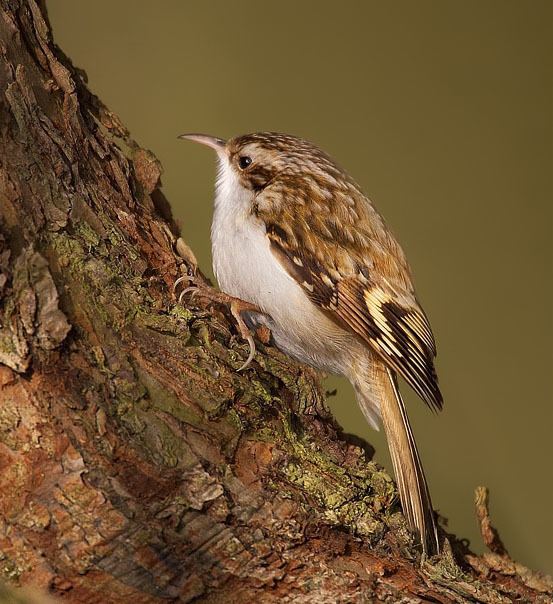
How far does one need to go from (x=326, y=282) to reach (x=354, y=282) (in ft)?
0.19

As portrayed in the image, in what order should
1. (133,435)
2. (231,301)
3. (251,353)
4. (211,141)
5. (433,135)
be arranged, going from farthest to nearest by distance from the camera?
(433,135), (211,141), (231,301), (251,353), (133,435)

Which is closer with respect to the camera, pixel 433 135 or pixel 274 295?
pixel 274 295

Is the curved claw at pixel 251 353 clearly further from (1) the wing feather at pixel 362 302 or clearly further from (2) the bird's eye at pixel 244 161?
(2) the bird's eye at pixel 244 161

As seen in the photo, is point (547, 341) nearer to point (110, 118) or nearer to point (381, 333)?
point (381, 333)

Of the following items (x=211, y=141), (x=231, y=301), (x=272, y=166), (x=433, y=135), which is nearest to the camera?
(x=231, y=301)

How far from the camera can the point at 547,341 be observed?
2.76 metres

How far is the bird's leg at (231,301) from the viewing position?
1.27 meters

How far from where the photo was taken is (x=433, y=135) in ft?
8.94

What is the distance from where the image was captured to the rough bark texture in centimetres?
A: 93

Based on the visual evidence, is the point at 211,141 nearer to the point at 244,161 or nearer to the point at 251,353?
the point at 244,161

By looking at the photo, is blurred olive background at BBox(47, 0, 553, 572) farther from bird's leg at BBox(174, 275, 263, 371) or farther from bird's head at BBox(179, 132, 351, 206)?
bird's leg at BBox(174, 275, 263, 371)

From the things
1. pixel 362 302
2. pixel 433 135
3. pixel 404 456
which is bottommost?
pixel 404 456

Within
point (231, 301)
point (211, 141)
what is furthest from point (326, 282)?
point (211, 141)

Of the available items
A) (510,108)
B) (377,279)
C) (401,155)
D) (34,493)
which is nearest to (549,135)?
(510,108)
